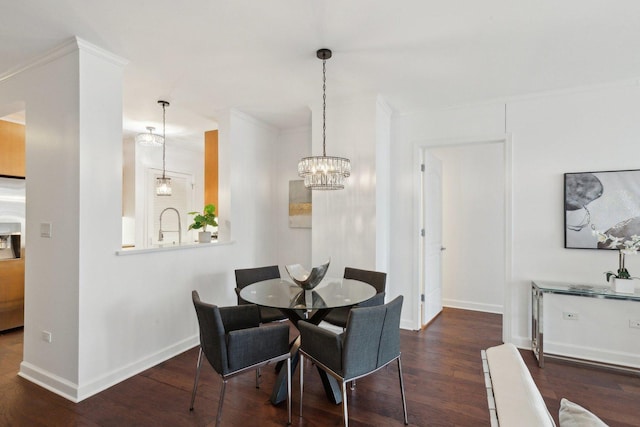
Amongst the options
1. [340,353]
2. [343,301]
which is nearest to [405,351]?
[343,301]

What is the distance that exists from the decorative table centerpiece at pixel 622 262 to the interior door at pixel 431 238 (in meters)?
1.67

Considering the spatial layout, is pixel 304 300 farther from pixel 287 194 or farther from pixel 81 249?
pixel 287 194

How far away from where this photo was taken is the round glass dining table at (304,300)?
229cm

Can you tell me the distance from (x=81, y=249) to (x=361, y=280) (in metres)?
2.38

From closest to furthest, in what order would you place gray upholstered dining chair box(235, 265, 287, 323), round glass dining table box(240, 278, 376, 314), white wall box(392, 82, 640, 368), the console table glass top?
round glass dining table box(240, 278, 376, 314), the console table glass top, gray upholstered dining chair box(235, 265, 287, 323), white wall box(392, 82, 640, 368)

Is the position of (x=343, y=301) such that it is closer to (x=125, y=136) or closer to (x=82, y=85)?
(x=82, y=85)

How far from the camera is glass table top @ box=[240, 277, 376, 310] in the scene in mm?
2299

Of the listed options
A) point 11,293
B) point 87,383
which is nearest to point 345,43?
point 87,383

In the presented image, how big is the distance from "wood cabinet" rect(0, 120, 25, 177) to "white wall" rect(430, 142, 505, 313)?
5.38m

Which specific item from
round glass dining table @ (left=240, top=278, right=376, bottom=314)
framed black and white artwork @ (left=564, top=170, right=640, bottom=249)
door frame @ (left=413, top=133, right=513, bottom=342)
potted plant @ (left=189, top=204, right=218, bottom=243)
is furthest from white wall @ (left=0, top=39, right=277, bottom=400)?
framed black and white artwork @ (left=564, top=170, right=640, bottom=249)

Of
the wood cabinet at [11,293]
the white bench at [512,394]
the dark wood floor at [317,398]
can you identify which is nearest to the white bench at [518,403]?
the white bench at [512,394]

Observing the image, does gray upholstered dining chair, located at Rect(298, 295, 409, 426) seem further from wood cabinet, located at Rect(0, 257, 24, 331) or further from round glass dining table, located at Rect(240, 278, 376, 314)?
wood cabinet, located at Rect(0, 257, 24, 331)

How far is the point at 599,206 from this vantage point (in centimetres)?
320

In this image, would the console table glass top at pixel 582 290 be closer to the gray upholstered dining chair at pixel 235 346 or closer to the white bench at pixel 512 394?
the white bench at pixel 512 394
